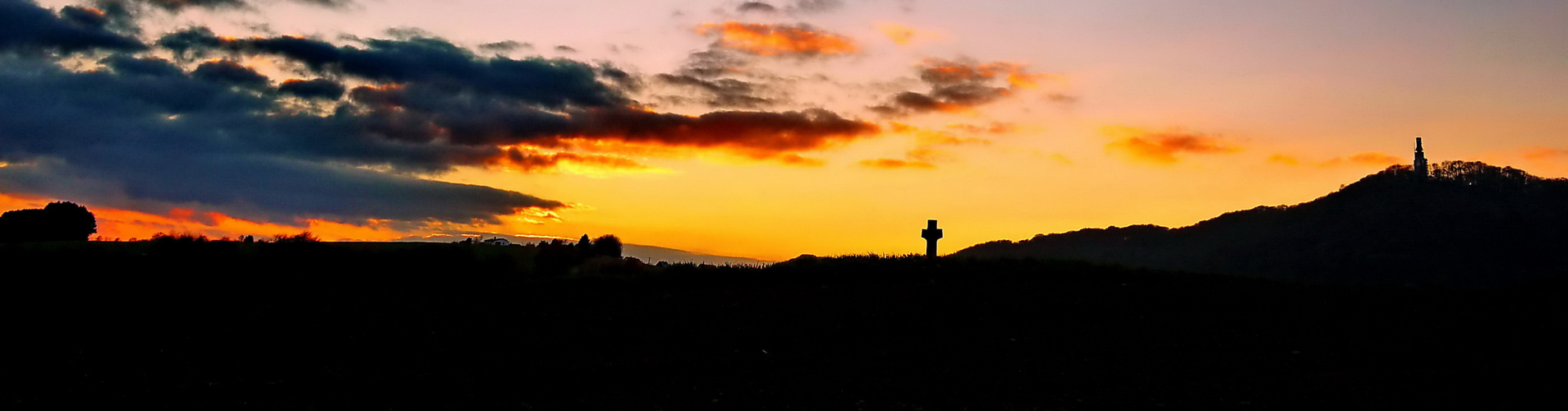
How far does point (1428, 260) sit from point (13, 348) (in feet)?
451

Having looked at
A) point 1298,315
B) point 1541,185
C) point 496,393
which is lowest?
point 496,393

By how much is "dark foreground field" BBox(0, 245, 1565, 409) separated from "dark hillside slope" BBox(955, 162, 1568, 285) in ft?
332

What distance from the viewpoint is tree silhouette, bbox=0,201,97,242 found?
45.3 meters

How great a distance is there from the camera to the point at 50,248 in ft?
85.2

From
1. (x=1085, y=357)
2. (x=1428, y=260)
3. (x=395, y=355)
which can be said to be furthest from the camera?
(x=1428, y=260)

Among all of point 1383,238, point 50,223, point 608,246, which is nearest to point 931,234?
point 608,246

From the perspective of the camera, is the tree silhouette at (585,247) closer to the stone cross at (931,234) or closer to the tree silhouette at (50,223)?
the stone cross at (931,234)

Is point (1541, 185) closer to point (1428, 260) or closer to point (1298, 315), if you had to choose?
point (1428, 260)

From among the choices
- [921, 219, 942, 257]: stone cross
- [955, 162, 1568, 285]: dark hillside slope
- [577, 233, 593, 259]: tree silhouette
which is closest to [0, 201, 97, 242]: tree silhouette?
[577, 233, 593, 259]: tree silhouette

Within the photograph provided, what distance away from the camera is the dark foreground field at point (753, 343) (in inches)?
466

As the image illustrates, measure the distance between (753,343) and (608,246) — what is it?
1755cm

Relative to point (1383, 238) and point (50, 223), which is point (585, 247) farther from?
point (1383, 238)

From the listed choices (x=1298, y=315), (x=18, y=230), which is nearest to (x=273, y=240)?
(x=1298, y=315)

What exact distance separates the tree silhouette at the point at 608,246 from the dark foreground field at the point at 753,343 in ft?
26.1
